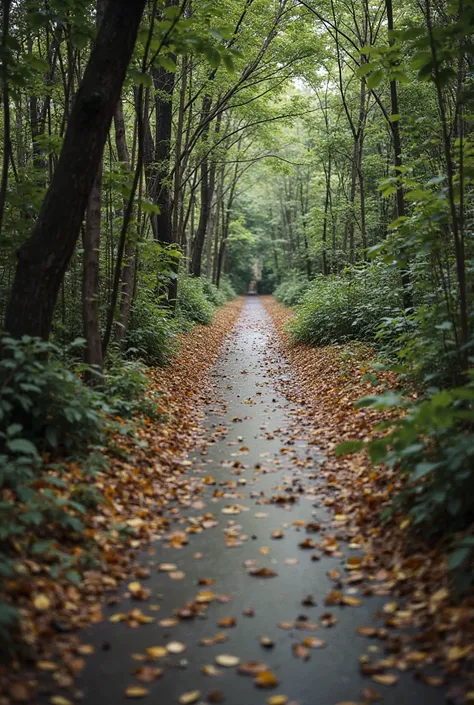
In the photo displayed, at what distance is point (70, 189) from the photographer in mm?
5438

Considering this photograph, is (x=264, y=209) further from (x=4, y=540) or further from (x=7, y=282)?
(x=4, y=540)

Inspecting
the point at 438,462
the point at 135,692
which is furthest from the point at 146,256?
the point at 135,692

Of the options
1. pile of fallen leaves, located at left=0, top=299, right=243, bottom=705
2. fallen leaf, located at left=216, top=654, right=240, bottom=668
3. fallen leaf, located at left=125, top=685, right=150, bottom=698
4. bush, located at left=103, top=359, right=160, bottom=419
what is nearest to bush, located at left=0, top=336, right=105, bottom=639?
pile of fallen leaves, located at left=0, top=299, right=243, bottom=705

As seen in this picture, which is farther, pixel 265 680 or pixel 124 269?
pixel 124 269

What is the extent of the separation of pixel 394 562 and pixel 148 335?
7.33 metres

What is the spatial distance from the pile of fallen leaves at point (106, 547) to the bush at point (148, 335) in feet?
7.16

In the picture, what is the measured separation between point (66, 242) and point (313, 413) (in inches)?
176

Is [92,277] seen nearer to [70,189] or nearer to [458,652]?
[70,189]

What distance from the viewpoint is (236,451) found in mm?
6746

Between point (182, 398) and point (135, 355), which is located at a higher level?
point (135, 355)

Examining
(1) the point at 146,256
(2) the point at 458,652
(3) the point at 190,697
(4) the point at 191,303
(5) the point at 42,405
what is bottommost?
(3) the point at 190,697

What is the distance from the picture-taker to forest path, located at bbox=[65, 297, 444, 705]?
286 cm

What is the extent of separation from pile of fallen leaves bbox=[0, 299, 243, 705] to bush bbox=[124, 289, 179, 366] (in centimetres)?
218

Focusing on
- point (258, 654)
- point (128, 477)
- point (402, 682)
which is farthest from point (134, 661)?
point (128, 477)
